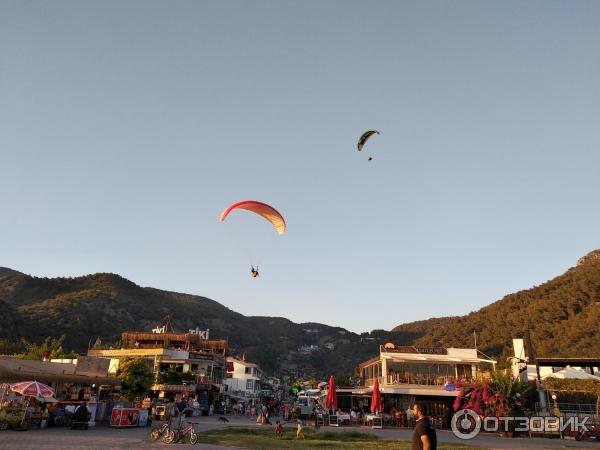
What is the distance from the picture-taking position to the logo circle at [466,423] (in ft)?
84.1

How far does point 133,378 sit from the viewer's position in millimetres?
28797

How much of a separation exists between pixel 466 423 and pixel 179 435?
1745 cm

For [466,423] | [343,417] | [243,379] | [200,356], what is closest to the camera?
[466,423]

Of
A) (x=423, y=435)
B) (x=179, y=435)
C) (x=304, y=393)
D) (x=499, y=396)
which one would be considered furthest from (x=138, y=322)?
(x=423, y=435)

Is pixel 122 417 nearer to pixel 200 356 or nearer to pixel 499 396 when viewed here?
pixel 499 396

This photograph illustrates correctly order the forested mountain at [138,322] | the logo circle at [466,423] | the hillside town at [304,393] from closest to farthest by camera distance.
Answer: the hillside town at [304,393] → the logo circle at [466,423] → the forested mountain at [138,322]

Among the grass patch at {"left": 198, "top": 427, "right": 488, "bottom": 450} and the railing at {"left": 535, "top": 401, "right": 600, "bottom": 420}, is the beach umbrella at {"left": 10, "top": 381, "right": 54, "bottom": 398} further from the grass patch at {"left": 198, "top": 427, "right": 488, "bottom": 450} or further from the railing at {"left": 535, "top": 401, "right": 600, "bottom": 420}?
the railing at {"left": 535, "top": 401, "right": 600, "bottom": 420}

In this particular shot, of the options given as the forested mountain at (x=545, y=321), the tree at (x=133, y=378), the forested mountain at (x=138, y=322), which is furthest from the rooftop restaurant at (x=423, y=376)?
the forested mountain at (x=138, y=322)

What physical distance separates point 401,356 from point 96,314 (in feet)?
221

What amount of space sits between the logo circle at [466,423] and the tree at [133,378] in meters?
18.6

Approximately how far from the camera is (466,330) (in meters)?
83.4

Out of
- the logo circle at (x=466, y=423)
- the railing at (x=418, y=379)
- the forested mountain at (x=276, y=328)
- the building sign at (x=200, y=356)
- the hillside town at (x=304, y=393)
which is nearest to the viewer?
the hillside town at (x=304, y=393)

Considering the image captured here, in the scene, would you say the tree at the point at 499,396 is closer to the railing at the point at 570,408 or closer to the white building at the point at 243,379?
the railing at the point at 570,408

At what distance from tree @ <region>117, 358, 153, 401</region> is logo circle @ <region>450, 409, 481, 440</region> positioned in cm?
1864
